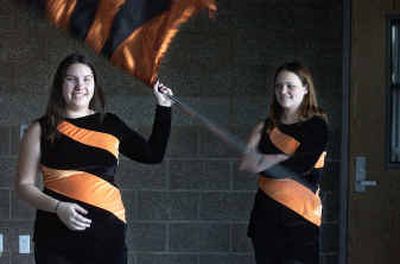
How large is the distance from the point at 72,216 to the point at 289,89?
3.55 feet

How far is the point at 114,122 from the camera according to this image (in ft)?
10.3

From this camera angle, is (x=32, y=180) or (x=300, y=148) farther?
(x=300, y=148)

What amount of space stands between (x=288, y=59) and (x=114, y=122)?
1.94 meters

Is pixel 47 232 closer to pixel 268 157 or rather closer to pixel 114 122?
pixel 114 122

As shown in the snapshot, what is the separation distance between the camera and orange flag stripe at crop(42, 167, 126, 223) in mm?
3002

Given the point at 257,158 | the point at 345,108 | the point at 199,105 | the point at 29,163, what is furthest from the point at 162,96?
the point at 345,108

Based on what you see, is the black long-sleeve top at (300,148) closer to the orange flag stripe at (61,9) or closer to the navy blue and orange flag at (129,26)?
the navy blue and orange flag at (129,26)

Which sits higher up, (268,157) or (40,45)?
(40,45)

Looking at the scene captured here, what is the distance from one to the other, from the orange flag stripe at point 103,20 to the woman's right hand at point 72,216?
126 centimetres

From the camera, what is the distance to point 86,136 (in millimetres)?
3037

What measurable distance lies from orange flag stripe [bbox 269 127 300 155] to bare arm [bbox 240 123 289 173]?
0.13 feet

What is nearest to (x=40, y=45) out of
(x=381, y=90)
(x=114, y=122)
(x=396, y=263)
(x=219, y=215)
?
(x=219, y=215)

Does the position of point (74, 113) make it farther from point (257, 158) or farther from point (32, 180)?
point (257, 158)

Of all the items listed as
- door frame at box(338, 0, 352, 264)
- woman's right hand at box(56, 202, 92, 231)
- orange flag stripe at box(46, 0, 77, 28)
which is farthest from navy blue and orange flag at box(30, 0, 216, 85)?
door frame at box(338, 0, 352, 264)
